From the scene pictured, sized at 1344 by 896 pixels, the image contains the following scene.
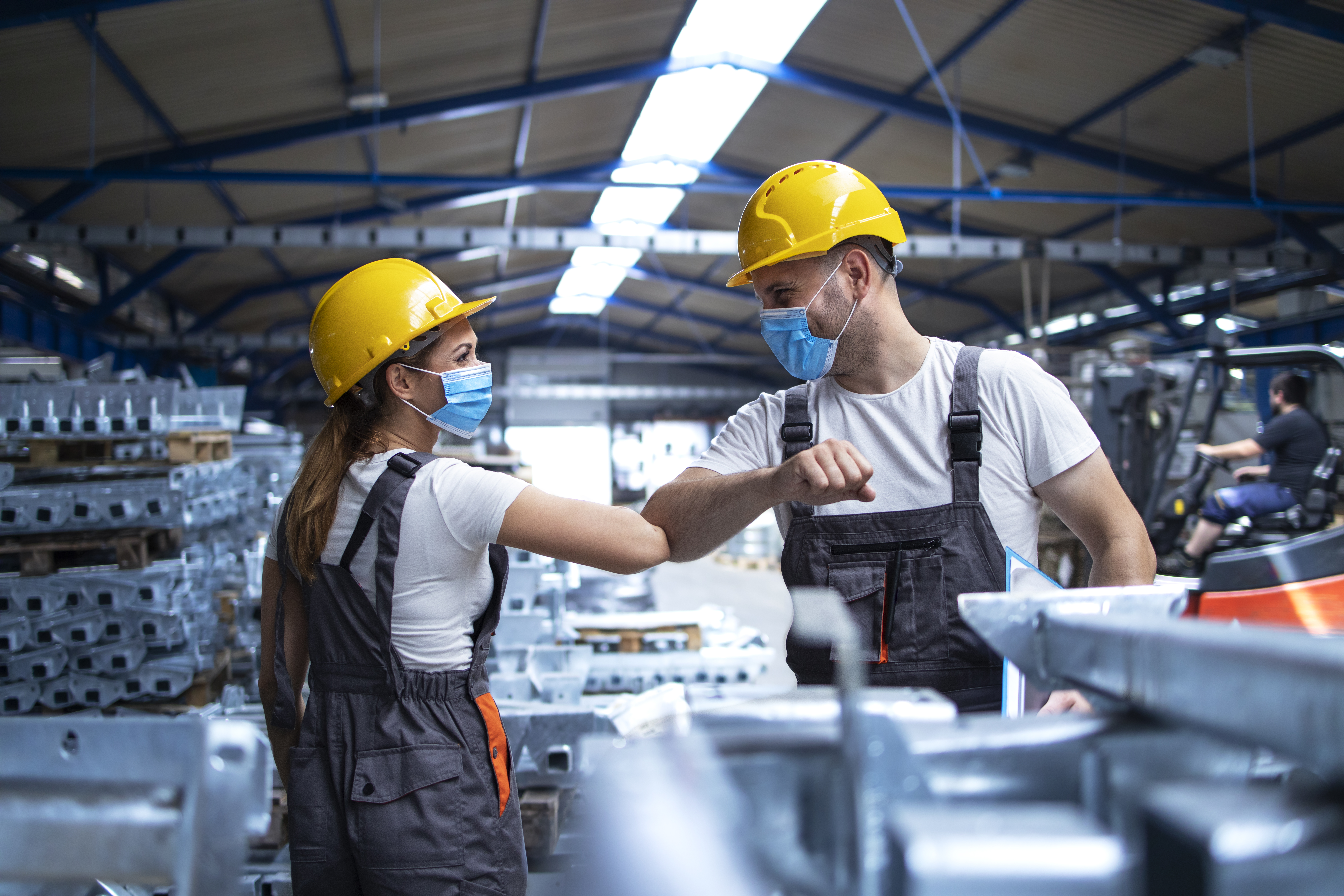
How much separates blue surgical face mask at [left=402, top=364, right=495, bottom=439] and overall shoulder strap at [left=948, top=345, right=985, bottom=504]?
1.12 metres

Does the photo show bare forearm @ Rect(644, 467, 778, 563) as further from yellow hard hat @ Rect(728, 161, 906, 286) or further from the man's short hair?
the man's short hair

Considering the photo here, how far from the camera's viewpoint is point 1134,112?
996cm

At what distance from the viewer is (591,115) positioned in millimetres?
12062

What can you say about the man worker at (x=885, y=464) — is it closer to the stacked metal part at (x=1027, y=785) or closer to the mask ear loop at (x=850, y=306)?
the mask ear loop at (x=850, y=306)

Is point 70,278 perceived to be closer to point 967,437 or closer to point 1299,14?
point 967,437

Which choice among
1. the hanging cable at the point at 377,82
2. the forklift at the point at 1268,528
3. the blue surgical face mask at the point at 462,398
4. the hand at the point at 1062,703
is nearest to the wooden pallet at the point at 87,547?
the blue surgical face mask at the point at 462,398

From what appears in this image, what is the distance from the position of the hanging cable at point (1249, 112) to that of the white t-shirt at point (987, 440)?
7948mm

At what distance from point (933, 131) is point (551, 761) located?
33.0 ft

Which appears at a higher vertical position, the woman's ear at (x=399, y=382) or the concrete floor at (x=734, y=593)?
the woman's ear at (x=399, y=382)

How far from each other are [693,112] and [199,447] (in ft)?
28.2

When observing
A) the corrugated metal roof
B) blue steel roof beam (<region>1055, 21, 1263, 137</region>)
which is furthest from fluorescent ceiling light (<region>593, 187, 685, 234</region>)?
blue steel roof beam (<region>1055, 21, 1263, 137</region>)

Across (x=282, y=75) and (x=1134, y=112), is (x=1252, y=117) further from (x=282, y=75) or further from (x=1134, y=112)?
(x=282, y=75)

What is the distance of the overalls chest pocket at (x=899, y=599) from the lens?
6.38 feet

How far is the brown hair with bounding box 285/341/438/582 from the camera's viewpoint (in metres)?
1.92
